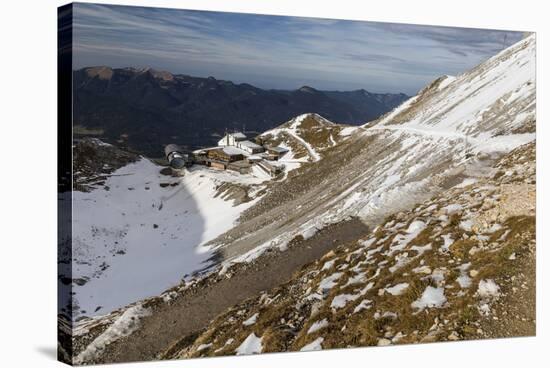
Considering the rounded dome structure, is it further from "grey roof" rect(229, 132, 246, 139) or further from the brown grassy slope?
the brown grassy slope

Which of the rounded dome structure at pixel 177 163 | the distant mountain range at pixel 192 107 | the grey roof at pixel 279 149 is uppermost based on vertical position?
the distant mountain range at pixel 192 107

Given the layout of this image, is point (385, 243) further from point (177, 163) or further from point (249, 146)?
point (177, 163)

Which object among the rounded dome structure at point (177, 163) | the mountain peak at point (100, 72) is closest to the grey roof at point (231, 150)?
the rounded dome structure at point (177, 163)

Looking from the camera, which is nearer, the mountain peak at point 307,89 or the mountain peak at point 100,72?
the mountain peak at point 100,72

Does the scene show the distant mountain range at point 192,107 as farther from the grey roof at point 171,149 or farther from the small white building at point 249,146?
the small white building at point 249,146

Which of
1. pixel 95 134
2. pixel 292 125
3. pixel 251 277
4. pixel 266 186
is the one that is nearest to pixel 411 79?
pixel 292 125

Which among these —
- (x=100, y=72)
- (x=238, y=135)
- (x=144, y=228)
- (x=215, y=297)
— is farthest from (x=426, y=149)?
(x=100, y=72)
